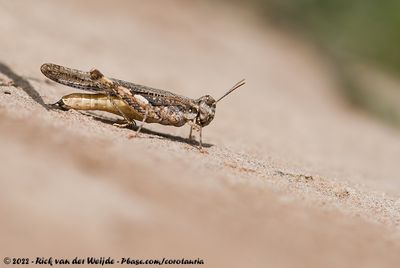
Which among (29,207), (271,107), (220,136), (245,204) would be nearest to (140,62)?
(271,107)

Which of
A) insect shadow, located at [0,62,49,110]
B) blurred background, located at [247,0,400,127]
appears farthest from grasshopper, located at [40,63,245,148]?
blurred background, located at [247,0,400,127]

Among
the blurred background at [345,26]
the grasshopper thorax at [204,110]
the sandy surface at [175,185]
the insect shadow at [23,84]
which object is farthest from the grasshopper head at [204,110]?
the blurred background at [345,26]

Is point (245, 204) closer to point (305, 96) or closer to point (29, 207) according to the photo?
point (29, 207)

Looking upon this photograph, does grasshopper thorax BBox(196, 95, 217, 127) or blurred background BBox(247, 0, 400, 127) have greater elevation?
blurred background BBox(247, 0, 400, 127)

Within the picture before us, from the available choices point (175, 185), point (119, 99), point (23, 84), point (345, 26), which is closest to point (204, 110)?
point (119, 99)

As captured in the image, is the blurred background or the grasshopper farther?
the blurred background

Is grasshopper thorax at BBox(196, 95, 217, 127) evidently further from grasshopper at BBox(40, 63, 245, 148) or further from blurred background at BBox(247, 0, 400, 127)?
blurred background at BBox(247, 0, 400, 127)

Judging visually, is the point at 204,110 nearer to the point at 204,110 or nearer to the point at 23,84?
the point at 204,110
